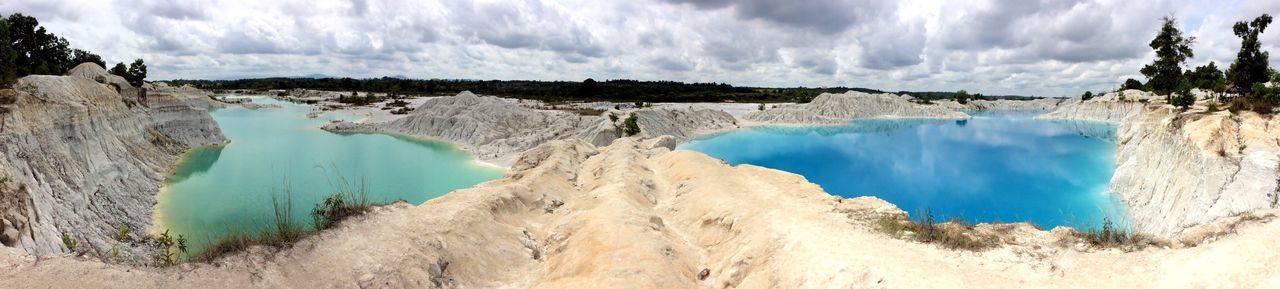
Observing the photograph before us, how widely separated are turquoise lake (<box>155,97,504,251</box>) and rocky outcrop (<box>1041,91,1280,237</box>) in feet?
76.0

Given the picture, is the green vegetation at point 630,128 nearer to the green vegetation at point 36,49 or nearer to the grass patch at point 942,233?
the grass patch at point 942,233

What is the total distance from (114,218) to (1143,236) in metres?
27.3

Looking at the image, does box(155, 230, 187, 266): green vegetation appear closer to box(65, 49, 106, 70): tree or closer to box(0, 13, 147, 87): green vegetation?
box(0, 13, 147, 87): green vegetation

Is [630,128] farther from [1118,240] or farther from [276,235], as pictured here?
[1118,240]

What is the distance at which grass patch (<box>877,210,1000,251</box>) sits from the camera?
10.1 m

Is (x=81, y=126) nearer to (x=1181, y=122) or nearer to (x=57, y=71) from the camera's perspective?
(x=57, y=71)

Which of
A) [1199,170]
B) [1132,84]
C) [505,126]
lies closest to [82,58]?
[505,126]

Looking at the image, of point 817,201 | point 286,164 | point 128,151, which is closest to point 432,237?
point 817,201

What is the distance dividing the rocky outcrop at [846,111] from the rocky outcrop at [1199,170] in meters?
48.8

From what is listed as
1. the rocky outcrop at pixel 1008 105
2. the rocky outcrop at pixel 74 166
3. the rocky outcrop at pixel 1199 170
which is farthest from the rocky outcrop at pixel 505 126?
the rocky outcrop at pixel 1008 105

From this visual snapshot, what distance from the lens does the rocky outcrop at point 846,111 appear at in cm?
7375

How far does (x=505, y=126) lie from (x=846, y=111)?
51.6m

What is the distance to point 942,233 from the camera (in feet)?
35.4

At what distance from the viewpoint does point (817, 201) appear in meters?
15.3
